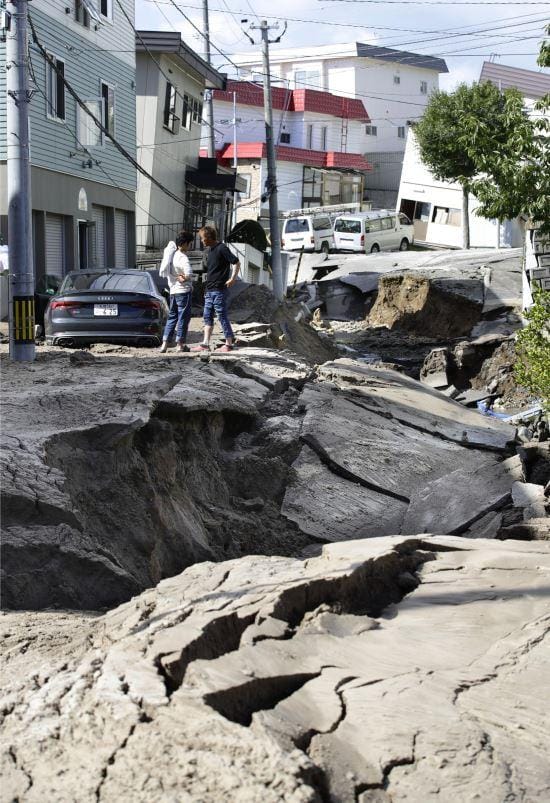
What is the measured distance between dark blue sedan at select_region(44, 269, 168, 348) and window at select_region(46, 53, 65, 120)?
9672 mm

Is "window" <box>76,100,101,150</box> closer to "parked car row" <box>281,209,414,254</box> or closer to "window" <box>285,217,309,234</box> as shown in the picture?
"parked car row" <box>281,209,414,254</box>

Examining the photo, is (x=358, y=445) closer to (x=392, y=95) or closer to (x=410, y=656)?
(x=410, y=656)

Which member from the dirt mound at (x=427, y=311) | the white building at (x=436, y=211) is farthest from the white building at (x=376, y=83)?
the dirt mound at (x=427, y=311)

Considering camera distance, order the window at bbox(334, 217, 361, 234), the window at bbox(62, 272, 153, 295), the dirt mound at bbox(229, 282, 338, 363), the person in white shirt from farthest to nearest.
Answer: the window at bbox(334, 217, 361, 234), the dirt mound at bbox(229, 282, 338, 363), the window at bbox(62, 272, 153, 295), the person in white shirt

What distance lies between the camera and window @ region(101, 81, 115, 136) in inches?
1056

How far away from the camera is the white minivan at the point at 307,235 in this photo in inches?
1756

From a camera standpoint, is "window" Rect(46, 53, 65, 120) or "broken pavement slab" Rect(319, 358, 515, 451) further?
A: "window" Rect(46, 53, 65, 120)

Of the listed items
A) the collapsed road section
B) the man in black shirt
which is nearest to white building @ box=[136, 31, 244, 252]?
the man in black shirt

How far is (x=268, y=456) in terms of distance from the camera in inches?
418

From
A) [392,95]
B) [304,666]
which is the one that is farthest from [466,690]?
[392,95]

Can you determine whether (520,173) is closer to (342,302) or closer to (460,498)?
(460,498)

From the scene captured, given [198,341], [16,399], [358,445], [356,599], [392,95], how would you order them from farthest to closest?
[392,95] → [198,341] → [358,445] → [16,399] → [356,599]

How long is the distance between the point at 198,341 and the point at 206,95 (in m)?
28.1

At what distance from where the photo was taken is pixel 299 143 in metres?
63.8
